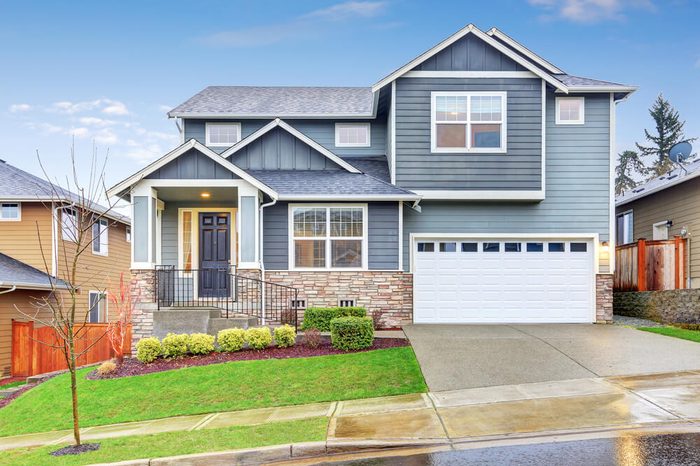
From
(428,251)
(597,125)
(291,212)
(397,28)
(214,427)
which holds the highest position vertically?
(397,28)

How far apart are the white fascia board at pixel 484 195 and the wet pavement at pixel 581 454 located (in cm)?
935

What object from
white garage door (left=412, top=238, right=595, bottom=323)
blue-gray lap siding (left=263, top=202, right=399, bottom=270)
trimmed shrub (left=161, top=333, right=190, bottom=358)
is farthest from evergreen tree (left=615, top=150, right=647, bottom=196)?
trimmed shrub (left=161, top=333, right=190, bottom=358)

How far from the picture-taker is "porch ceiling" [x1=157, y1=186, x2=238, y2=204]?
13609 mm

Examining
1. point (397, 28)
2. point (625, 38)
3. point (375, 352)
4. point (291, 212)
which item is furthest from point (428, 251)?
point (625, 38)

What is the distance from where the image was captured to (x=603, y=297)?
14977 millimetres

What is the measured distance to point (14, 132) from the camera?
21000mm

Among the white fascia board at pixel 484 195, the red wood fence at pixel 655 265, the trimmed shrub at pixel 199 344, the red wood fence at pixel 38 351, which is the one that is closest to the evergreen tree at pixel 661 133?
the red wood fence at pixel 655 265

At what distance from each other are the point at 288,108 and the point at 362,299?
7.09 m

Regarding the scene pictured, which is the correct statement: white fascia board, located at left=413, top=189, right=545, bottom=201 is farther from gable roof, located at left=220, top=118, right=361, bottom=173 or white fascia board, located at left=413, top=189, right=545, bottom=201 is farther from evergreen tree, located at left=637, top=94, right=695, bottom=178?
evergreen tree, located at left=637, top=94, right=695, bottom=178

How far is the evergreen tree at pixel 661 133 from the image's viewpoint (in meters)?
45.8

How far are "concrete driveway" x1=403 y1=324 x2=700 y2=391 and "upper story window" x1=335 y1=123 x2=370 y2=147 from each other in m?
6.69

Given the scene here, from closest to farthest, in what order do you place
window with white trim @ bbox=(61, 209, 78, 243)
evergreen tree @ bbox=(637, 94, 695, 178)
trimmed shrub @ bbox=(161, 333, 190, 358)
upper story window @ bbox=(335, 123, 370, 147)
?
window with white trim @ bbox=(61, 209, 78, 243)
trimmed shrub @ bbox=(161, 333, 190, 358)
upper story window @ bbox=(335, 123, 370, 147)
evergreen tree @ bbox=(637, 94, 695, 178)

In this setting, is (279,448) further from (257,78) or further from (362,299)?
(257,78)

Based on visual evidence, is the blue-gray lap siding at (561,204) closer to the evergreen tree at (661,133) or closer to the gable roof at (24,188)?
the gable roof at (24,188)
